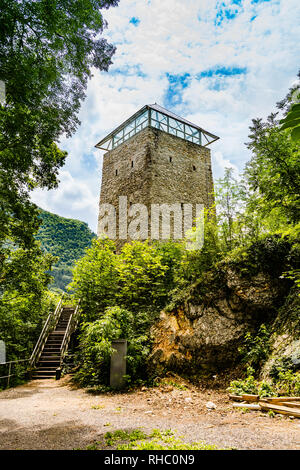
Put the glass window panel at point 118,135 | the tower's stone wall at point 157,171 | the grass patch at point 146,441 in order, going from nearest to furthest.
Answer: the grass patch at point 146,441 < the tower's stone wall at point 157,171 < the glass window panel at point 118,135

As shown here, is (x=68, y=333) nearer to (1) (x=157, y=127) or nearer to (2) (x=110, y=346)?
(2) (x=110, y=346)

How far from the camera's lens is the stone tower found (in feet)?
44.4

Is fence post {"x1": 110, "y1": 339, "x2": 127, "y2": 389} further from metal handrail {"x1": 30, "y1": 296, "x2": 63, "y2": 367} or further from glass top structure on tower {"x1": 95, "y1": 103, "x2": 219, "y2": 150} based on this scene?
glass top structure on tower {"x1": 95, "y1": 103, "x2": 219, "y2": 150}

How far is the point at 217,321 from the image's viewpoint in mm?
5852

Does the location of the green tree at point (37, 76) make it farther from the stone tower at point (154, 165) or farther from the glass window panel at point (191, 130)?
the glass window panel at point (191, 130)

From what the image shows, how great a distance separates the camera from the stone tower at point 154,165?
1352 cm

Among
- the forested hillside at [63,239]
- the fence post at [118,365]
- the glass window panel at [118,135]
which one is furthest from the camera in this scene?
the forested hillside at [63,239]

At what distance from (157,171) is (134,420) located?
11617 mm

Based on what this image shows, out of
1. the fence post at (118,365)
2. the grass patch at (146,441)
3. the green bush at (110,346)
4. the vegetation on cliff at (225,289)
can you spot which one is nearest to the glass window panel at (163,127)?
the vegetation on cliff at (225,289)

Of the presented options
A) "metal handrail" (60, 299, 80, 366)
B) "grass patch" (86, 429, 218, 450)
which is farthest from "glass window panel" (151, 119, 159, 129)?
"grass patch" (86, 429, 218, 450)

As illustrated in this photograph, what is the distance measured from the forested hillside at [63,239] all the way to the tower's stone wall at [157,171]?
2736cm

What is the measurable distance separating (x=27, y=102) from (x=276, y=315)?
6.47m

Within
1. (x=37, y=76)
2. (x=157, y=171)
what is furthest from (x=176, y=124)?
(x=37, y=76)

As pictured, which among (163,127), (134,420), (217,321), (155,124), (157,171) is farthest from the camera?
(163,127)
